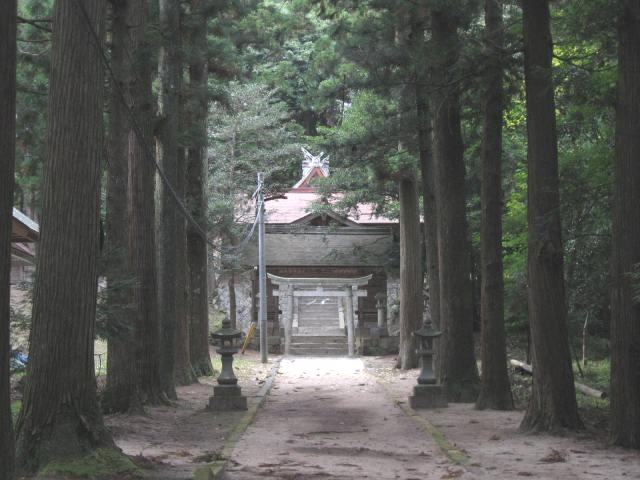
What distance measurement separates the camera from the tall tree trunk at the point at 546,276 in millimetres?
10516

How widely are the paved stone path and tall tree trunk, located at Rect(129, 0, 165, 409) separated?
6.87 feet

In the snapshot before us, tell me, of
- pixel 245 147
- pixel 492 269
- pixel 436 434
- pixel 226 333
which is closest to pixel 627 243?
pixel 436 434

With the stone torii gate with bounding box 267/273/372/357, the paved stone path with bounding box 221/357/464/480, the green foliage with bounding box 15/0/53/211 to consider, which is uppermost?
the green foliage with bounding box 15/0/53/211

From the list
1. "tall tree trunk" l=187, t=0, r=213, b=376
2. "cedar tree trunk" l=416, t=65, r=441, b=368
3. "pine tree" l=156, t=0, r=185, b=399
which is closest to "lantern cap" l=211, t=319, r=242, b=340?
"pine tree" l=156, t=0, r=185, b=399

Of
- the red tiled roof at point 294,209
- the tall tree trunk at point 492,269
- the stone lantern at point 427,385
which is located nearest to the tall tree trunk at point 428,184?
the stone lantern at point 427,385

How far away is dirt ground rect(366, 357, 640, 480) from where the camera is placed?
7.92 metres

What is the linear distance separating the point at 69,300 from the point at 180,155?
1176 cm

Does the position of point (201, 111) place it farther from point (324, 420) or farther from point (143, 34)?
point (324, 420)

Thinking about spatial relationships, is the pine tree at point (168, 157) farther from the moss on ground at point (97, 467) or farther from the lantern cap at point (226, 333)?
the moss on ground at point (97, 467)

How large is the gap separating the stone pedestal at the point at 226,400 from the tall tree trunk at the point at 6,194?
30.2ft

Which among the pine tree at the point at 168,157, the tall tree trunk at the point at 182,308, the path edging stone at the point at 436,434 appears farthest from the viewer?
the tall tree trunk at the point at 182,308

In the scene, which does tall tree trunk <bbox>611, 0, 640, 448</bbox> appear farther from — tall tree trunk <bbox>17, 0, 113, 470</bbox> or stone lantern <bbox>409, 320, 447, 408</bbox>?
tall tree trunk <bbox>17, 0, 113, 470</bbox>

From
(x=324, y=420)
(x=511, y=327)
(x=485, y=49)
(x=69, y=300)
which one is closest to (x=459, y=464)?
(x=69, y=300)

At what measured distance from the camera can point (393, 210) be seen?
30.4 meters
